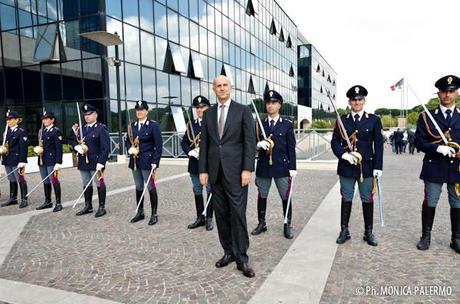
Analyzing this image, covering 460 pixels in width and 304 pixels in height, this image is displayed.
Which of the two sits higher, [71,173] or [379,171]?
[379,171]

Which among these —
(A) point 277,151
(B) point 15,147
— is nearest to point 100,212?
(B) point 15,147

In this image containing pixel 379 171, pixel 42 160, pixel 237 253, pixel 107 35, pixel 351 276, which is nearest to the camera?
pixel 351 276

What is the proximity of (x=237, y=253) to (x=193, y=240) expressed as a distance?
3.93ft

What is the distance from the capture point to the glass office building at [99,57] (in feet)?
53.8

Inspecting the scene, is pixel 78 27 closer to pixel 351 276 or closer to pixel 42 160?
pixel 42 160

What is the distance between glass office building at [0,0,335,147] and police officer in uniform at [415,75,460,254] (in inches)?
477

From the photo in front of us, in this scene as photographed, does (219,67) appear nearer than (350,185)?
No

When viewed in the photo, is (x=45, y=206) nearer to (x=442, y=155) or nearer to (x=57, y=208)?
(x=57, y=208)

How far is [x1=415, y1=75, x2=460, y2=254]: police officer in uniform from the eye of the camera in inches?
151

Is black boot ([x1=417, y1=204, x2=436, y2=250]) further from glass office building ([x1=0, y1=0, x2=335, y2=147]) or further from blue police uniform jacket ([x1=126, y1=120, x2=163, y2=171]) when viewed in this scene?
glass office building ([x1=0, y1=0, x2=335, y2=147])

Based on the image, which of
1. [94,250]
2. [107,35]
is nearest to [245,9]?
[107,35]

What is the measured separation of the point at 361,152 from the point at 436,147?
31.9 inches

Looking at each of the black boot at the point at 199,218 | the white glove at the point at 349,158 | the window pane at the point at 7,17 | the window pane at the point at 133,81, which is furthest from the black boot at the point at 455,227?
the window pane at the point at 7,17

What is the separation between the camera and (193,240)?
15.1 ft
